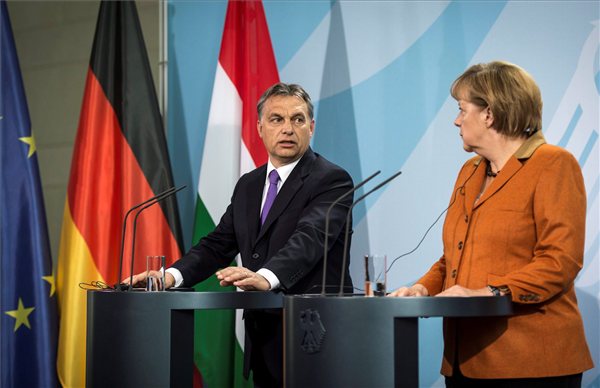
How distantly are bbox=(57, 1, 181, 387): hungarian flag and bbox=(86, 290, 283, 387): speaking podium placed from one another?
1.54m

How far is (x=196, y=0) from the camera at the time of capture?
436 centimetres

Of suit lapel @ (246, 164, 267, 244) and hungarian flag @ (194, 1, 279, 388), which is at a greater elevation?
hungarian flag @ (194, 1, 279, 388)

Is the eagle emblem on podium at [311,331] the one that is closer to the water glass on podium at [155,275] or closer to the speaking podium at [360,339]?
the speaking podium at [360,339]

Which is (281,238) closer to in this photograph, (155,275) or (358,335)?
(155,275)

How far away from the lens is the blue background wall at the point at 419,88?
362 cm

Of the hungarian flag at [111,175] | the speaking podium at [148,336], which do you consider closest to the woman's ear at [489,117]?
the speaking podium at [148,336]

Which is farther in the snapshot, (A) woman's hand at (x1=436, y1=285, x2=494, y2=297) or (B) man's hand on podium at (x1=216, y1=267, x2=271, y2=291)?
(B) man's hand on podium at (x1=216, y1=267, x2=271, y2=291)

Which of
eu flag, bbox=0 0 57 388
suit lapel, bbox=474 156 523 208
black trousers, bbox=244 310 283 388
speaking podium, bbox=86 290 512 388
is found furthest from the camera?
eu flag, bbox=0 0 57 388

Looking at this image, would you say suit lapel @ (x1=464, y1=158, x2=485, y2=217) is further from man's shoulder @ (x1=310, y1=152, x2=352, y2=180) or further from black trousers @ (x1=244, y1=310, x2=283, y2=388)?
black trousers @ (x1=244, y1=310, x2=283, y2=388)

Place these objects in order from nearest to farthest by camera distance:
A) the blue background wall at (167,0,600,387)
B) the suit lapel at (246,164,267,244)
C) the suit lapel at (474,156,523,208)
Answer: the suit lapel at (474,156,523,208)
the suit lapel at (246,164,267,244)
the blue background wall at (167,0,600,387)

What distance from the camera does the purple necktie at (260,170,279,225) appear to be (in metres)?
2.90

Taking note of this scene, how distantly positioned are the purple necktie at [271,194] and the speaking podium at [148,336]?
2.15 ft

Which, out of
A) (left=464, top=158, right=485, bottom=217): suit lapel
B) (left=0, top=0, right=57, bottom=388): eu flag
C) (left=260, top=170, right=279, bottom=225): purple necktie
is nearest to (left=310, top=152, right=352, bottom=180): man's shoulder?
(left=260, top=170, right=279, bottom=225): purple necktie

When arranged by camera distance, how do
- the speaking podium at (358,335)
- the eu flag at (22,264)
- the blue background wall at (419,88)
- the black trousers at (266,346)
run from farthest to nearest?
the eu flag at (22,264) < the blue background wall at (419,88) < the black trousers at (266,346) < the speaking podium at (358,335)
